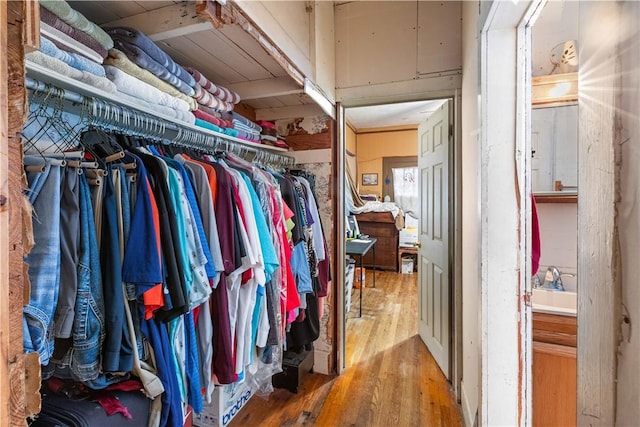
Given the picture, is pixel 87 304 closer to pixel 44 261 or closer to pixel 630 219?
pixel 44 261

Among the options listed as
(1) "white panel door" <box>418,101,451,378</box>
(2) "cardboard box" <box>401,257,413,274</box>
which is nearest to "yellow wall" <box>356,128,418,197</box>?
(2) "cardboard box" <box>401,257,413,274</box>

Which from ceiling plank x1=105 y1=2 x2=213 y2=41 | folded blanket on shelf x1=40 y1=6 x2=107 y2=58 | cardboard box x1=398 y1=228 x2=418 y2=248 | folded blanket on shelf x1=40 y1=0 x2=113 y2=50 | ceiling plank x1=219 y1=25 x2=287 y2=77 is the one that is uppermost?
ceiling plank x1=219 y1=25 x2=287 y2=77

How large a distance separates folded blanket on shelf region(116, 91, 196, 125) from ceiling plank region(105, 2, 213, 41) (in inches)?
10.5

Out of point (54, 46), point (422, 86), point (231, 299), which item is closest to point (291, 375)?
point (231, 299)

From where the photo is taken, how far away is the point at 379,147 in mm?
5930

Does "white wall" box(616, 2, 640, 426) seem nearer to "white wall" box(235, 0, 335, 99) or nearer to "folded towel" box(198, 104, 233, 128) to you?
"white wall" box(235, 0, 335, 99)

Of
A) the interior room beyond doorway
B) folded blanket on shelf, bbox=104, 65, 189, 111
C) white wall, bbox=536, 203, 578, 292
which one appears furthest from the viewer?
the interior room beyond doorway

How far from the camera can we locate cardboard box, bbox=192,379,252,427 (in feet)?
5.16

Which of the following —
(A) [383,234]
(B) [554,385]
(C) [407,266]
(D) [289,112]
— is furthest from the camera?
(A) [383,234]

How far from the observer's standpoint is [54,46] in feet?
2.63

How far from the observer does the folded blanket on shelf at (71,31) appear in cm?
81

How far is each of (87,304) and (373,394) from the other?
1.85m

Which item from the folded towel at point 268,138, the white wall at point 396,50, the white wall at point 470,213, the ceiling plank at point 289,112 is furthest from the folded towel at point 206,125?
the white wall at point 470,213

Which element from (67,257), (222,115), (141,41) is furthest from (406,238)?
(67,257)
